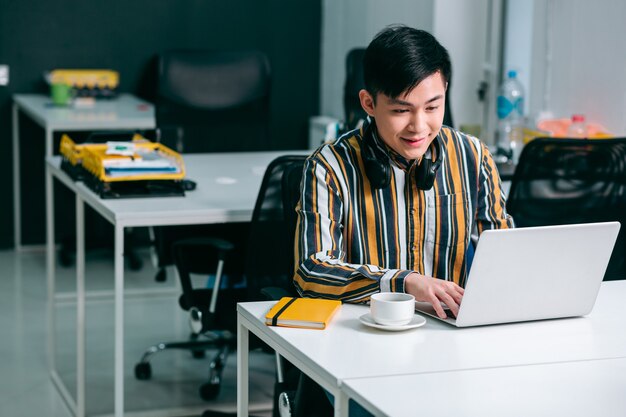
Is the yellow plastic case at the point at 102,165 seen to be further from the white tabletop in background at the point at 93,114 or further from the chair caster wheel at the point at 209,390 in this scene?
the white tabletop in background at the point at 93,114

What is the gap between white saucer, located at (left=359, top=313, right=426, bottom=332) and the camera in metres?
1.82

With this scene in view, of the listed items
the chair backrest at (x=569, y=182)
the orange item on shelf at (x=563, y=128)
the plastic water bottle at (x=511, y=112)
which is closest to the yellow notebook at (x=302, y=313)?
the chair backrest at (x=569, y=182)

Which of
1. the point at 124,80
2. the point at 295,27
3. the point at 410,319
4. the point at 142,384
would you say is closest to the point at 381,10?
the point at 295,27

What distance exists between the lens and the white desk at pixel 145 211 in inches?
114

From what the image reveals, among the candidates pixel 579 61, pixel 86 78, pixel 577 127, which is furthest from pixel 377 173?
pixel 86 78

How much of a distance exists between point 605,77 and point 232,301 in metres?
1.76

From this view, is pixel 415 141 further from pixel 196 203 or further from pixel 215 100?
pixel 215 100

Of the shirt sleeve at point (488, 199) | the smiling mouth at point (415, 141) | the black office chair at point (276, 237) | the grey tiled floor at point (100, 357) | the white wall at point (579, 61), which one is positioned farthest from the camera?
the white wall at point (579, 61)

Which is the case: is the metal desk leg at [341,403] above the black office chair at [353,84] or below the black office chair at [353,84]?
below

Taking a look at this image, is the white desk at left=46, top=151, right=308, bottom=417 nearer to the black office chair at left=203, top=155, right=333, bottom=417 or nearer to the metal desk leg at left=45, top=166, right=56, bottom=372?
the metal desk leg at left=45, top=166, right=56, bottom=372

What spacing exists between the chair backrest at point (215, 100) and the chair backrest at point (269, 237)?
1.58 meters

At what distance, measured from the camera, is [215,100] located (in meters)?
4.61

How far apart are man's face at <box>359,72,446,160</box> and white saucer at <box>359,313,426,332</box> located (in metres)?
0.40

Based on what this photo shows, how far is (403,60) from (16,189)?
12.4 ft
